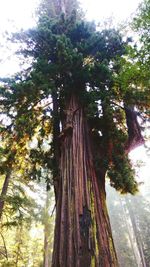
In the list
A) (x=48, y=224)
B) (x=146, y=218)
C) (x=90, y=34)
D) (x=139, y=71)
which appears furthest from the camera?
(x=146, y=218)

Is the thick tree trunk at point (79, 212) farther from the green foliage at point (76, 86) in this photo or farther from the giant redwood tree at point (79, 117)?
the green foliage at point (76, 86)

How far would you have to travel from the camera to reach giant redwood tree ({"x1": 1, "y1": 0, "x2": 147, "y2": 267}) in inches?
215

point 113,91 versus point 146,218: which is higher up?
point 146,218

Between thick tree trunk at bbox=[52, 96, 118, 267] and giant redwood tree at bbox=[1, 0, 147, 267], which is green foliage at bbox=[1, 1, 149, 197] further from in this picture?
thick tree trunk at bbox=[52, 96, 118, 267]

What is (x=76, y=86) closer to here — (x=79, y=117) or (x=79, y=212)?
(x=79, y=117)

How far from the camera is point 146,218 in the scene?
90.0 feet

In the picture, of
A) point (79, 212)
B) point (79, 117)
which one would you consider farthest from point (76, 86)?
point (79, 212)

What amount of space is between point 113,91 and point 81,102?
37.3 inches

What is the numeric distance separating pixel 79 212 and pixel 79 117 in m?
2.91

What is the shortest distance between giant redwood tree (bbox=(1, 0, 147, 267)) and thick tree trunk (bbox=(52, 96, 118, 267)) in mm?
19

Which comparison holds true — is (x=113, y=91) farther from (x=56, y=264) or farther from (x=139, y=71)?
(x=56, y=264)

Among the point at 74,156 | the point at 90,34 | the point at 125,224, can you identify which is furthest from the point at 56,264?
the point at 125,224

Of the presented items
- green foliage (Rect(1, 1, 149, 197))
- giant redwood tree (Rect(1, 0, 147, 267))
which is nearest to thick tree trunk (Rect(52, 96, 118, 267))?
giant redwood tree (Rect(1, 0, 147, 267))

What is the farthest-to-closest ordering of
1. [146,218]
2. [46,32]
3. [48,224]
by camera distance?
[146,218] → [48,224] → [46,32]
